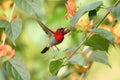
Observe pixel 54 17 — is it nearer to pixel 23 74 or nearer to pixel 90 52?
pixel 90 52

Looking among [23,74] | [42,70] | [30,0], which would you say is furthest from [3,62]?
[42,70]

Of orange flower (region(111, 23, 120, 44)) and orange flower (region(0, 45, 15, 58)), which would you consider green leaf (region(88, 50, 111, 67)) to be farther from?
orange flower (region(0, 45, 15, 58))

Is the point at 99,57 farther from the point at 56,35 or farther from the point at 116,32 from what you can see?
the point at 56,35

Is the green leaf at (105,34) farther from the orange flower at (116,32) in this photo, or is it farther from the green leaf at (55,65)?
the orange flower at (116,32)

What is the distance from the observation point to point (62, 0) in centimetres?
284

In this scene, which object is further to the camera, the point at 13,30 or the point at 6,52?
the point at 6,52

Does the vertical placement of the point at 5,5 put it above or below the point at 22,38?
above

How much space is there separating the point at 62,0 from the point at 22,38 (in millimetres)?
350

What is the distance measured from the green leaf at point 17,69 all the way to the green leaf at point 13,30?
0.13 meters

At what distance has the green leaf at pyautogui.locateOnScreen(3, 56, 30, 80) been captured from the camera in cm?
155

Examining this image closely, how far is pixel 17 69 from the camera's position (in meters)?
1.56

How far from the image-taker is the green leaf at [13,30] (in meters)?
1.48

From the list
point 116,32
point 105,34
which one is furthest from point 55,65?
point 116,32

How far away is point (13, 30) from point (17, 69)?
0.48 ft
